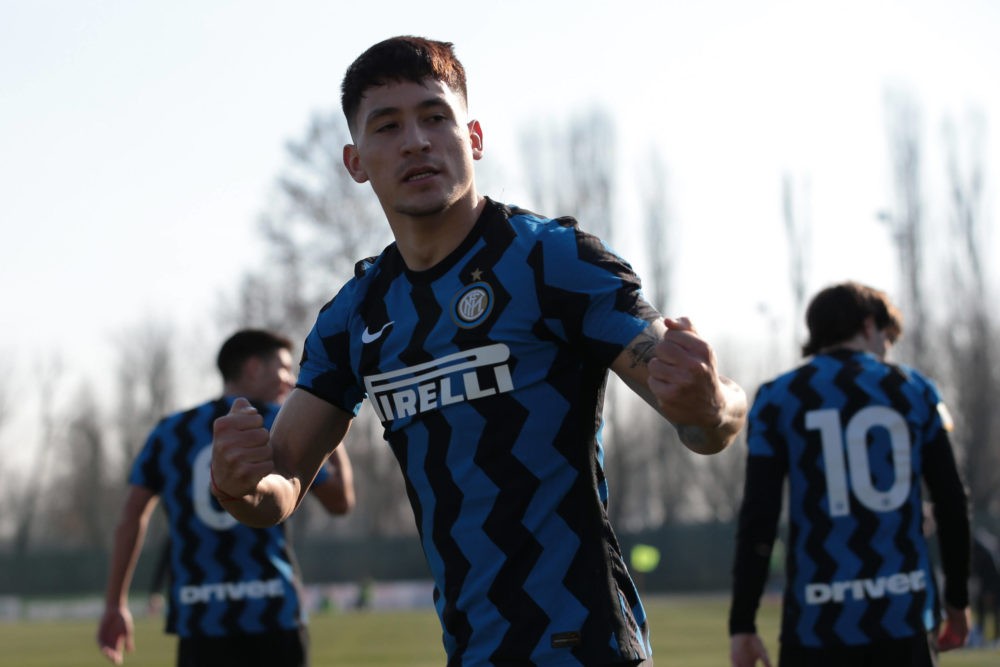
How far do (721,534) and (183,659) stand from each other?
39393mm

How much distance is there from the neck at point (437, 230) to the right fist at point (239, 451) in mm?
600

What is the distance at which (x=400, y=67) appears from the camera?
11.8 feet

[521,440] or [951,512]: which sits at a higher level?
[521,440]

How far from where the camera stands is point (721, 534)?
1790 inches

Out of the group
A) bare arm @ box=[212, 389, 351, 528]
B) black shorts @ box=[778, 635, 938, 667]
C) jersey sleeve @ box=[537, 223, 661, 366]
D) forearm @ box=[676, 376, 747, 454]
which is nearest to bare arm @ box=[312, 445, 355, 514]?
black shorts @ box=[778, 635, 938, 667]

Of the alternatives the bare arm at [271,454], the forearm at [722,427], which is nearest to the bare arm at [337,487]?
the bare arm at [271,454]

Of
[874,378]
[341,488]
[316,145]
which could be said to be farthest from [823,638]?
[316,145]

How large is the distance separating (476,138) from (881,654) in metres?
3.10

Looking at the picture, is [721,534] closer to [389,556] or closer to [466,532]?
[389,556]

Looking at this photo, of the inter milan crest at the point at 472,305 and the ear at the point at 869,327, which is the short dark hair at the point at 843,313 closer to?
the ear at the point at 869,327

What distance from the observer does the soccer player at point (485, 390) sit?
3314 millimetres

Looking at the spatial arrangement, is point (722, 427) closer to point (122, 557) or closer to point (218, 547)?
point (218, 547)

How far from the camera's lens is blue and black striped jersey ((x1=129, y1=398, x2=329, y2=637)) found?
720 cm

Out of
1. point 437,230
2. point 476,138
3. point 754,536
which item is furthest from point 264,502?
point 754,536
